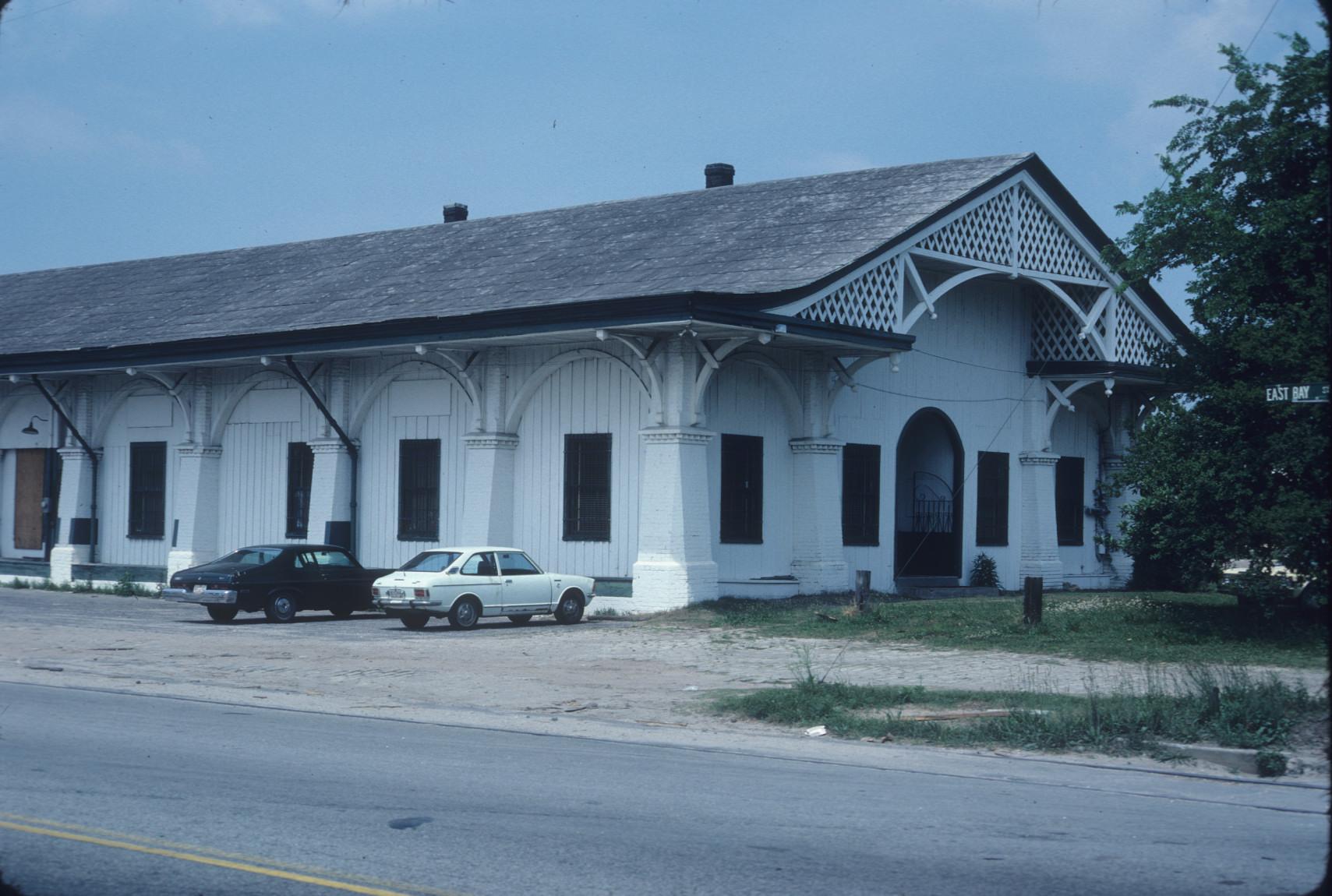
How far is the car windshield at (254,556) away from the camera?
25297 millimetres

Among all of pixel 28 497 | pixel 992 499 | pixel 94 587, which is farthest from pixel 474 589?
pixel 28 497

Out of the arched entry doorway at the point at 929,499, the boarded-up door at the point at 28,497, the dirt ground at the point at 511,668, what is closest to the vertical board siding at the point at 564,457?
the dirt ground at the point at 511,668

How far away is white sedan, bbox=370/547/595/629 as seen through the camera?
22.9m

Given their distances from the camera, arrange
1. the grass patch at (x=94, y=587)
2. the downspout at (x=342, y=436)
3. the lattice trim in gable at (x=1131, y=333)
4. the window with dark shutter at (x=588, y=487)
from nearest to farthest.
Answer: the window with dark shutter at (x=588, y=487), the downspout at (x=342, y=436), the lattice trim in gable at (x=1131, y=333), the grass patch at (x=94, y=587)

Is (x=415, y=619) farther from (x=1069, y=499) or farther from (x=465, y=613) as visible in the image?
(x=1069, y=499)

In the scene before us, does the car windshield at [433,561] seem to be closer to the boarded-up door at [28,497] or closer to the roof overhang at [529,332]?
the roof overhang at [529,332]

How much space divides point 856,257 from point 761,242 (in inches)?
104

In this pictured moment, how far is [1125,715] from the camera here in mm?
12695

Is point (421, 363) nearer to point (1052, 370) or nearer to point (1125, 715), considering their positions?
point (1052, 370)

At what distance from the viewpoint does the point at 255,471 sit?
31609mm

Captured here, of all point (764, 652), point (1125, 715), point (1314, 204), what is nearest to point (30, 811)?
point (1125, 715)

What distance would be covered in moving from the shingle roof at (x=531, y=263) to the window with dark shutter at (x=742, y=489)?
A: 321 centimetres

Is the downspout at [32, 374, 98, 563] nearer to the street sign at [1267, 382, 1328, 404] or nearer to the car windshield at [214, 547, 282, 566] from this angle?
the car windshield at [214, 547, 282, 566]

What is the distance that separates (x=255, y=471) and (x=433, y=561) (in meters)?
9.71
